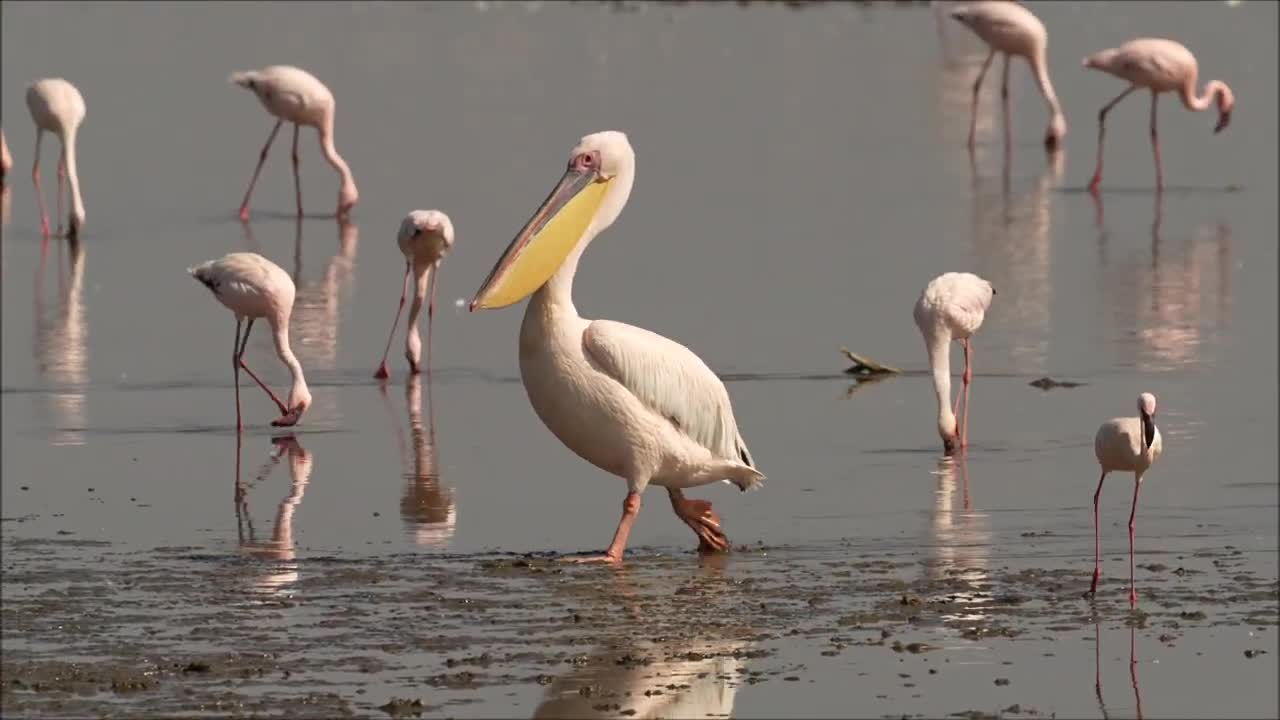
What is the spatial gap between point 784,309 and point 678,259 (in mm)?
2400

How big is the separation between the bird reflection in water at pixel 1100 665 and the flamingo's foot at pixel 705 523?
1876 millimetres

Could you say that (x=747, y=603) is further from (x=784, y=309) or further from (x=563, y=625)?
(x=784, y=309)

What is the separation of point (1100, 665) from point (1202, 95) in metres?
18.4

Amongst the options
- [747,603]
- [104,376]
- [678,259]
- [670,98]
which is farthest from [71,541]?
[670,98]

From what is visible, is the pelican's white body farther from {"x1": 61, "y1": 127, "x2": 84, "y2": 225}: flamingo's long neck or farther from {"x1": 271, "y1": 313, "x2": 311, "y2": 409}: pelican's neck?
{"x1": 61, "y1": 127, "x2": 84, "y2": 225}: flamingo's long neck

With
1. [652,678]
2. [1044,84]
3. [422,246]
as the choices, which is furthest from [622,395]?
[1044,84]

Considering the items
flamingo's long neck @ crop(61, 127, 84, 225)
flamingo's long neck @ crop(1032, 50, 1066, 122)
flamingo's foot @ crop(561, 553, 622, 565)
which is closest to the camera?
flamingo's foot @ crop(561, 553, 622, 565)

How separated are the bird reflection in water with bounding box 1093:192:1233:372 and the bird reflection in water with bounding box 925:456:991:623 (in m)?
3.55

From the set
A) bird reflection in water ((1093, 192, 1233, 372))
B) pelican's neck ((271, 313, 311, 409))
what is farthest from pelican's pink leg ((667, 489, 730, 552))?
bird reflection in water ((1093, 192, 1233, 372))

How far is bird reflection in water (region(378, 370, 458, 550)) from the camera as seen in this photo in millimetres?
10891

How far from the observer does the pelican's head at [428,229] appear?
628 inches

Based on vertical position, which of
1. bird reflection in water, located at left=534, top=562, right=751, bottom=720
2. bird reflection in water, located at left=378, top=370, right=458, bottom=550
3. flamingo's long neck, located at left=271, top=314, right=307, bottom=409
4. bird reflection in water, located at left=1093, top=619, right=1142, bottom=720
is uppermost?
flamingo's long neck, located at left=271, top=314, right=307, bottom=409

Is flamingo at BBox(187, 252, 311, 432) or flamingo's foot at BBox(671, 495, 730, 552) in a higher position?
flamingo at BBox(187, 252, 311, 432)

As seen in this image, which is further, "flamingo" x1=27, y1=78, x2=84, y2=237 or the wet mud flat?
"flamingo" x1=27, y1=78, x2=84, y2=237
